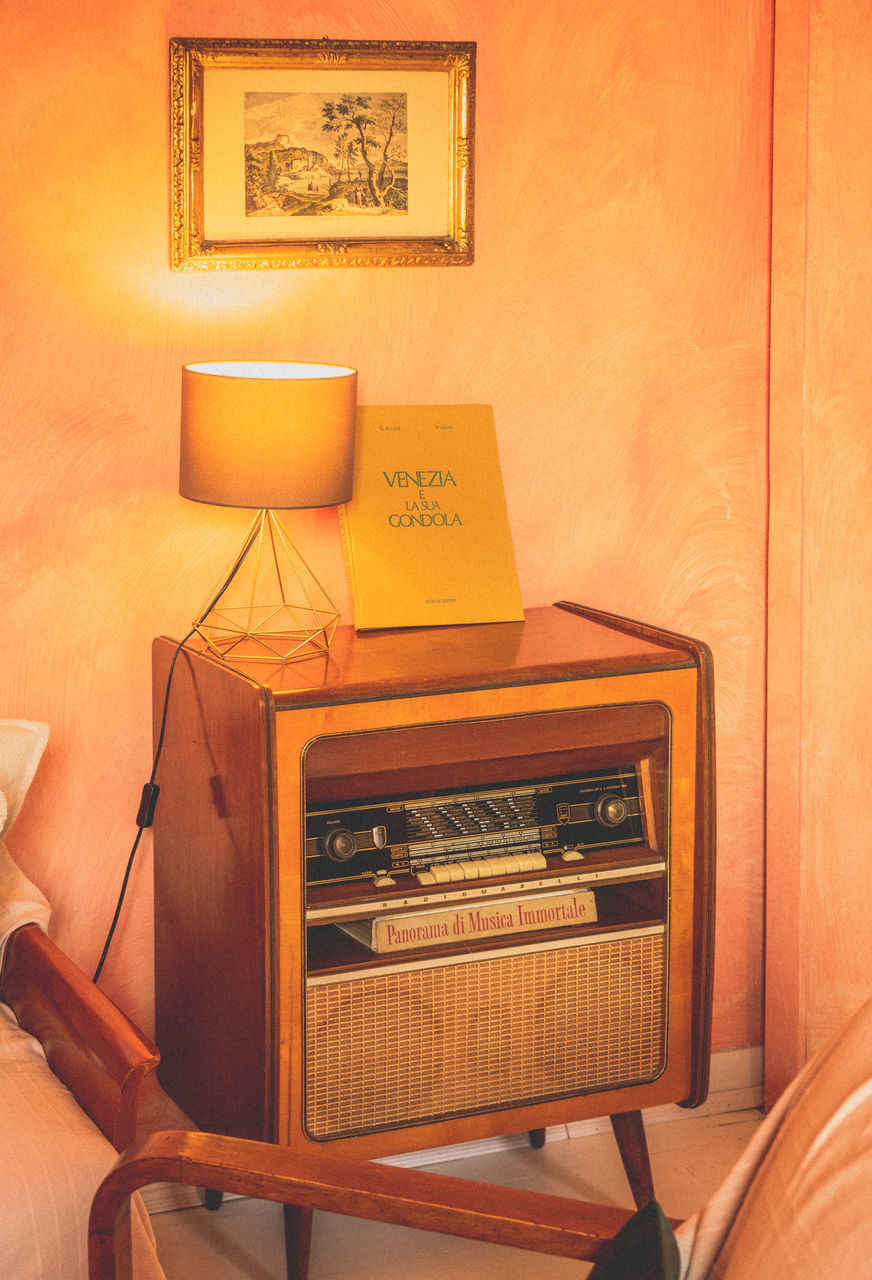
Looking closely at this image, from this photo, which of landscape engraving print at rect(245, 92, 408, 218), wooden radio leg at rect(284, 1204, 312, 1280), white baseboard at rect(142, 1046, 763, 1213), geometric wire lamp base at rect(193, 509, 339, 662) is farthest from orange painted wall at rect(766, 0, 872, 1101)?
wooden radio leg at rect(284, 1204, 312, 1280)

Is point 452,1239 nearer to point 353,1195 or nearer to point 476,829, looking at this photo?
point 476,829

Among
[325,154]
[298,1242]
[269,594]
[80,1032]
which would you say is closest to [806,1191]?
[80,1032]

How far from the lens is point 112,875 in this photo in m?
2.08

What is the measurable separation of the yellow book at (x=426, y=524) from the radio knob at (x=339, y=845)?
0.38 meters

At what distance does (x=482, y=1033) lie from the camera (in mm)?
1858

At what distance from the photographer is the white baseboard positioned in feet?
6.96

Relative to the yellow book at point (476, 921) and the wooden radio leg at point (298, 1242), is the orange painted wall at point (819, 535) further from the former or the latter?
the wooden radio leg at point (298, 1242)

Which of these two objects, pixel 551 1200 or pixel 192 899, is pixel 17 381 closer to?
pixel 192 899

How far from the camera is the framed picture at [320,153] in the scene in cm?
197

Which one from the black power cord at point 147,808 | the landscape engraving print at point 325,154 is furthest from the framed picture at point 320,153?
the black power cord at point 147,808

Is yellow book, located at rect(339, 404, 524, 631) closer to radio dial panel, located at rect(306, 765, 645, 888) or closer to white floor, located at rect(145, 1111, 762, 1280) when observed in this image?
radio dial panel, located at rect(306, 765, 645, 888)

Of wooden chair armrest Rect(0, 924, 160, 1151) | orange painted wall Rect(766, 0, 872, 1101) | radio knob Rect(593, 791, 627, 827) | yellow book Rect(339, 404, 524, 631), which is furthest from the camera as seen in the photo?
orange painted wall Rect(766, 0, 872, 1101)

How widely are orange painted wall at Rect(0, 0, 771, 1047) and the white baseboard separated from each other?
0.07m

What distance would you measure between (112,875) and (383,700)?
682 millimetres
